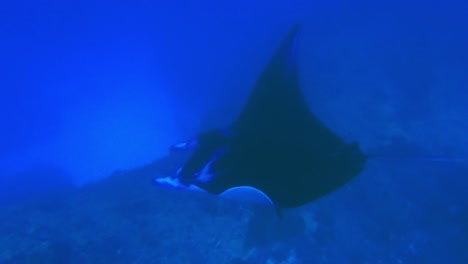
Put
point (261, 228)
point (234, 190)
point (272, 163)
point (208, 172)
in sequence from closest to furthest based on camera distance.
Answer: point (234, 190) → point (208, 172) → point (272, 163) → point (261, 228)

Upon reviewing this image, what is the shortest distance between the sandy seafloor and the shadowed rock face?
1118 cm

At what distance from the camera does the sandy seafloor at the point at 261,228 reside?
22.7 ft

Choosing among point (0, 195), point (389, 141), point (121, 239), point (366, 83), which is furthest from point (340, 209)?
point (0, 195)

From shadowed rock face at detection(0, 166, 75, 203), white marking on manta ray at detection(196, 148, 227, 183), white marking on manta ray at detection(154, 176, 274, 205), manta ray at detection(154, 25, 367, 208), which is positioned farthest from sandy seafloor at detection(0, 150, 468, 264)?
shadowed rock face at detection(0, 166, 75, 203)

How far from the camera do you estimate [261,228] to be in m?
7.25

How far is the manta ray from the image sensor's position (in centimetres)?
300

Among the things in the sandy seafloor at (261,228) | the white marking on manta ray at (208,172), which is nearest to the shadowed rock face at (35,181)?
the sandy seafloor at (261,228)

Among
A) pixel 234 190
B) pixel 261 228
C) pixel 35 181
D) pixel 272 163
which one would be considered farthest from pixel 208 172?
pixel 35 181

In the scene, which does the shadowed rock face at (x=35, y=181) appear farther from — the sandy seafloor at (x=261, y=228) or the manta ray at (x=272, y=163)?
the manta ray at (x=272, y=163)

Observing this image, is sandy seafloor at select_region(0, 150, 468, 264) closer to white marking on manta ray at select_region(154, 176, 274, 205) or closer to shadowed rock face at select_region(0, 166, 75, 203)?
white marking on manta ray at select_region(154, 176, 274, 205)

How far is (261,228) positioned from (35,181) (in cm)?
1605

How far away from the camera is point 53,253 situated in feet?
22.5

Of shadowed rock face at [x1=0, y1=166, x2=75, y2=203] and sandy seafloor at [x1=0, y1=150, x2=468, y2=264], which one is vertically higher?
shadowed rock face at [x1=0, y1=166, x2=75, y2=203]

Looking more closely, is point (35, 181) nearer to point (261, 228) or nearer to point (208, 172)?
point (261, 228)
